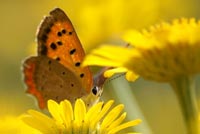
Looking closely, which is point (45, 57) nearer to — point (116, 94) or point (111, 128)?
point (111, 128)

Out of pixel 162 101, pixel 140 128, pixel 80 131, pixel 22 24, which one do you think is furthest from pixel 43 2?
pixel 80 131

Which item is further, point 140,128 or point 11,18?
point 11,18

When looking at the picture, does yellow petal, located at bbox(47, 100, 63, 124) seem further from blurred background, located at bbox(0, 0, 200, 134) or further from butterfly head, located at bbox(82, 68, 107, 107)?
blurred background, located at bbox(0, 0, 200, 134)

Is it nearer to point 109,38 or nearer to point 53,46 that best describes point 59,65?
point 53,46

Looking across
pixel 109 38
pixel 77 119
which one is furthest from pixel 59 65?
pixel 109 38

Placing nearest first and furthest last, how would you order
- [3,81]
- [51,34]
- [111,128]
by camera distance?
[111,128], [51,34], [3,81]

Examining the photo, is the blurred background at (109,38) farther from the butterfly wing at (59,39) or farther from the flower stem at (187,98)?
the flower stem at (187,98)
